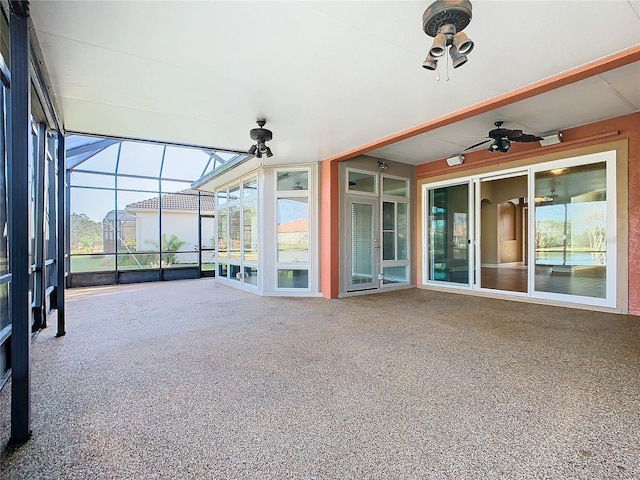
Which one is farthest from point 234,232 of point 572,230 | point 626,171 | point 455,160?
point 626,171

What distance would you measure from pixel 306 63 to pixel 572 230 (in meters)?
5.19

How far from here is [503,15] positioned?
2172 mm

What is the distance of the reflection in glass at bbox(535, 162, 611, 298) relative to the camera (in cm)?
486

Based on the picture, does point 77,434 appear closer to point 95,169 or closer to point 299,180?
point 299,180

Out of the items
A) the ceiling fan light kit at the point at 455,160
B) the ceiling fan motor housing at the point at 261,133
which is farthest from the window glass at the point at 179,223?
the ceiling fan light kit at the point at 455,160

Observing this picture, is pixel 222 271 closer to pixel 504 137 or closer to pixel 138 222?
pixel 138 222

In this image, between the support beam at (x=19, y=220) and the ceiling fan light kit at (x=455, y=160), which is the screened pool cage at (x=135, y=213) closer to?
the ceiling fan light kit at (x=455, y=160)

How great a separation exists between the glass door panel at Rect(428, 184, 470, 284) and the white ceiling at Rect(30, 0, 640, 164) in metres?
2.46

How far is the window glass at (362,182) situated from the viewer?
636 cm

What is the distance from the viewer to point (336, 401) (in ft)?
7.10

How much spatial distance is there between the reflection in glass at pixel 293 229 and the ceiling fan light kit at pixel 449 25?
176 inches

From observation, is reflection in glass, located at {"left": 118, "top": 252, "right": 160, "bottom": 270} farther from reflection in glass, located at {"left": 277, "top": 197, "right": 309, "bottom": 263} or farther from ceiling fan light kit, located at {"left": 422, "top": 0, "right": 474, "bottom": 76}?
ceiling fan light kit, located at {"left": 422, "top": 0, "right": 474, "bottom": 76}

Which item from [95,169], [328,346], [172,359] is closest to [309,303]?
[328,346]

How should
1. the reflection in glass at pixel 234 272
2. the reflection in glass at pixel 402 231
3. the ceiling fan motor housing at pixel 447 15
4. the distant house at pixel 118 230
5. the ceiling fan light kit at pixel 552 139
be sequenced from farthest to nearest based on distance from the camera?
the distant house at pixel 118 230
the reflection in glass at pixel 234 272
the reflection in glass at pixel 402 231
the ceiling fan light kit at pixel 552 139
the ceiling fan motor housing at pixel 447 15
